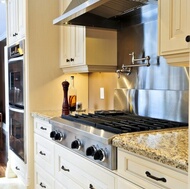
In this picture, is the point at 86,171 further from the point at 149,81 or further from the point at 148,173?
the point at 149,81

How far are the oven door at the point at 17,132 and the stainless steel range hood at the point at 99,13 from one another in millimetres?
1271

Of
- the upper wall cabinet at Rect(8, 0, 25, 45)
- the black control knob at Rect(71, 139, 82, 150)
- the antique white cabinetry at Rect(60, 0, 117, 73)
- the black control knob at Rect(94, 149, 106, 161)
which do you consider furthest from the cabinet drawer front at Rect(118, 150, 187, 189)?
the upper wall cabinet at Rect(8, 0, 25, 45)

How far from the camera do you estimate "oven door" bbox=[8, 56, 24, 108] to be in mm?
3141

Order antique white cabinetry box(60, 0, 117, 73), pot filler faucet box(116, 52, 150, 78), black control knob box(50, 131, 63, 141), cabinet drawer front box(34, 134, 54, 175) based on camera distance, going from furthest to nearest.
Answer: antique white cabinetry box(60, 0, 117, 73)
cabinet drawer front box(34, 134, 54, 175)
pot filler faucet box(116, 52, 150, 78)
black control knob box(50, 131, 63, 141)

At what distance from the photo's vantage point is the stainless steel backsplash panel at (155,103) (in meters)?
1.99

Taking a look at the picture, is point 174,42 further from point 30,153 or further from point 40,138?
point 30,153

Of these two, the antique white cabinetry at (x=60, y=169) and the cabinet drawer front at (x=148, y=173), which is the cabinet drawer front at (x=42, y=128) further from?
the cabinet drawer front at (x=148, y=173)

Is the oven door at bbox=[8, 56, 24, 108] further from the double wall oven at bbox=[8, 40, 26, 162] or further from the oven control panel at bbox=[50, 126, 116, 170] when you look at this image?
the oven control panel at bbox=[50, 126, 116, 170]

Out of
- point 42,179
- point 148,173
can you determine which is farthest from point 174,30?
point 42,179

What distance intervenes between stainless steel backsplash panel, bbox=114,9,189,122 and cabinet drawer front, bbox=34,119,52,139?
0.71 m

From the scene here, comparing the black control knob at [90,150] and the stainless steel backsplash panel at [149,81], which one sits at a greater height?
the stainless steel backsplash panel at [149,81]

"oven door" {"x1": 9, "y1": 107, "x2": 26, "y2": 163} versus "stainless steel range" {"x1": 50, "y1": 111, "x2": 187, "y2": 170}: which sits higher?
"stainless steel range" {"x1": 50, "y1": 111, "x2": 187, "y2": 170}

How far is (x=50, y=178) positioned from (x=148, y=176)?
1.43m

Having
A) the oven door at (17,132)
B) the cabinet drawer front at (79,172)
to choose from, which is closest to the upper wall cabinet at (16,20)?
the oven door at (17,132)
